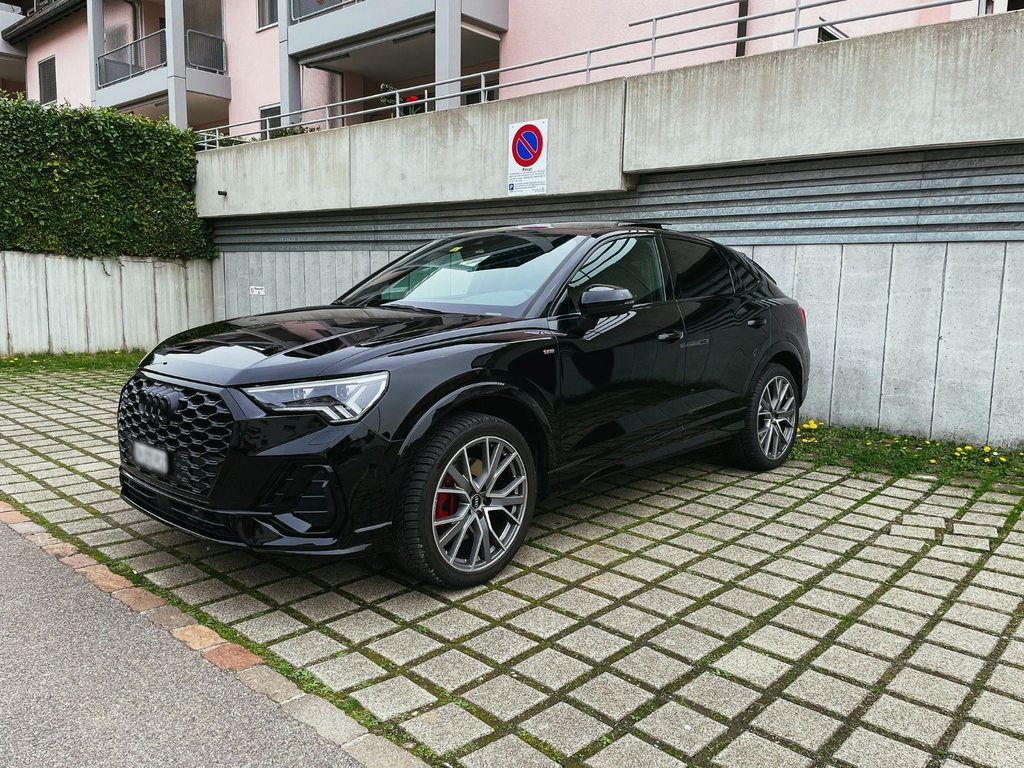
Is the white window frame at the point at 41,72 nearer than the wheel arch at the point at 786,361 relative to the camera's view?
No

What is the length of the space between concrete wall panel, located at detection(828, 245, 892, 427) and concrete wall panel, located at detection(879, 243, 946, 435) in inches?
3.1

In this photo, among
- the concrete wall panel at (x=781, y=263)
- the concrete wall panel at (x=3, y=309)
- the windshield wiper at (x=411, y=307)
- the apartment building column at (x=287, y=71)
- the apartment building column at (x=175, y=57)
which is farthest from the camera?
the apartment building column at (x=175, y=57)

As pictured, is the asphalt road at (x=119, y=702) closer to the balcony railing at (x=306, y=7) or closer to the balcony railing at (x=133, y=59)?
the balcony railing at (x=306, y=7)

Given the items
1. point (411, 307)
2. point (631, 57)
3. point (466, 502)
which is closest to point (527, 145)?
point (631, 57)

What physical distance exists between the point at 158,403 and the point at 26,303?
10981 millimetres

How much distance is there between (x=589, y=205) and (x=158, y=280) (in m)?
8.91

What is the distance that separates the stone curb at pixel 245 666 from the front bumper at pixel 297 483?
40 cm

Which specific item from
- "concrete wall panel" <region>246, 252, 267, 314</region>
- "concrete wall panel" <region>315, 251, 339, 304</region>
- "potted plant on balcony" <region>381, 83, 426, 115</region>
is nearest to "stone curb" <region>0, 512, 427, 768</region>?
"concrete wall panel" <region>315, 251, 339, 304</region>

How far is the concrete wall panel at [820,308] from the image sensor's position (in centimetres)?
723

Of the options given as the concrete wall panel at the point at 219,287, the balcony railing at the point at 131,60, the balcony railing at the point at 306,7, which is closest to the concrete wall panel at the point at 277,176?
the concrete wall panel at the point at 219,287

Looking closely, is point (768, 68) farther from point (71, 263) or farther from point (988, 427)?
point (71, 263)

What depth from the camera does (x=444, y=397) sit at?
348 centimetres

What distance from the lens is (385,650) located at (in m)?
3.08

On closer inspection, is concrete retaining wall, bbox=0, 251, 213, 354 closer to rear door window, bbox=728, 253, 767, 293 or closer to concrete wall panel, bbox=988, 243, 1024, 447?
rear door window, bbox=728, 253, 767, 293
